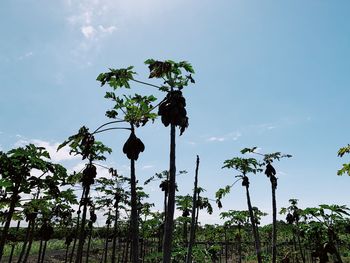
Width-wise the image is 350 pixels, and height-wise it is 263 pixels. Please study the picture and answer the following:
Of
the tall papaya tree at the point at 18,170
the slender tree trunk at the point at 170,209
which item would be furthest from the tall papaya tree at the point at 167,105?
the tall papaya tree at the point at 18,170

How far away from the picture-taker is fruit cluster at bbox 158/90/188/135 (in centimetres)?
1399

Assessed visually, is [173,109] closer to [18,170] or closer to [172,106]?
[172,106]

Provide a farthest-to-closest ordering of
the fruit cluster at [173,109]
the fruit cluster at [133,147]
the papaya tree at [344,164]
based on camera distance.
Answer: the fruit cluster at [133,147]
the fruit cluster at [173,109]
the papaya tree at [344,164]

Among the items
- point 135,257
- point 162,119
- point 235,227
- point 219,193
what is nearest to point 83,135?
point 162,119

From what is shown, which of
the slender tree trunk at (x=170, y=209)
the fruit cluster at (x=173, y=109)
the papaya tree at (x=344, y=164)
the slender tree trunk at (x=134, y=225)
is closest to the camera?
the papaya tree at (x=344, y=164)

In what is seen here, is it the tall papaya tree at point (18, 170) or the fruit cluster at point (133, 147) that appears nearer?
the tall papaya tree at point (18, 170)

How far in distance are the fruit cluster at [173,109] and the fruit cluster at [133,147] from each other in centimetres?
163

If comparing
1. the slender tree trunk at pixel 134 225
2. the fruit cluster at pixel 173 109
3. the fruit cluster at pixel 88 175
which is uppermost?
the fruit cluster at pixel 173 109

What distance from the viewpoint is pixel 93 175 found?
61.5 feet

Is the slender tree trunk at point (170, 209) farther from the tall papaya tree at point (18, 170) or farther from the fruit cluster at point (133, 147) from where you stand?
the tall papaya tree at point (18, 170)

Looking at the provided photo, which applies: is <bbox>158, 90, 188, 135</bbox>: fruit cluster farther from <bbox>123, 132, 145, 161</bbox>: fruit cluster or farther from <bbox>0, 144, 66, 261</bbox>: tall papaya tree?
<bbox>0, 144, 66, 261</bbox>: tall papaya tree

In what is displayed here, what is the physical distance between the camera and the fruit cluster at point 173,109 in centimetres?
1399

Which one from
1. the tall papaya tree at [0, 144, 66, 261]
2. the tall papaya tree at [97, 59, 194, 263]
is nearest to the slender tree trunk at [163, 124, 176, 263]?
the tall papaya tree at [97, 59, 194, 263]

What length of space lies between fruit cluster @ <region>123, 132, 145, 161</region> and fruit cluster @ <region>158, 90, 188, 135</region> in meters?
1.63
